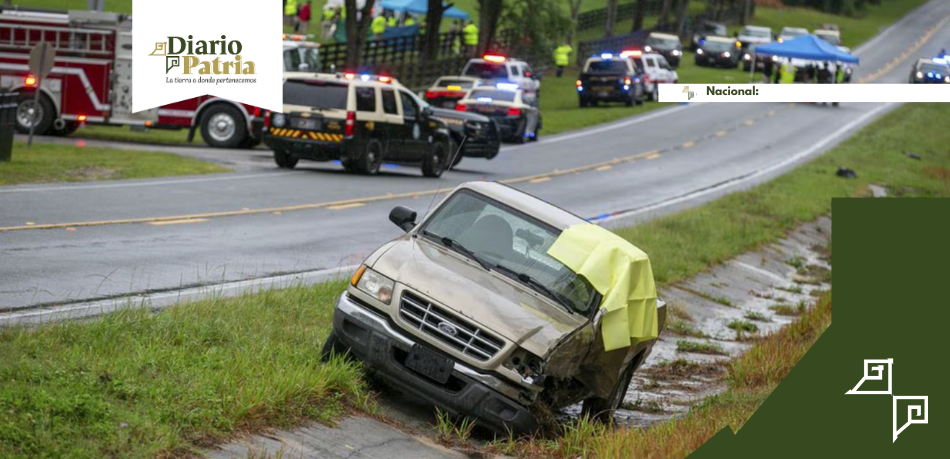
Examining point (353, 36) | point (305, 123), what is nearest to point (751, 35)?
point (353, 36)

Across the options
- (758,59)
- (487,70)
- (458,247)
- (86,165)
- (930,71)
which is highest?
(930,71)

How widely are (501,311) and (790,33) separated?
23803 mm

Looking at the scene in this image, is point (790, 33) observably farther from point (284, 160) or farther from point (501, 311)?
point (501, 311)

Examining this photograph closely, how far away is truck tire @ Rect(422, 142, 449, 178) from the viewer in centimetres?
2924

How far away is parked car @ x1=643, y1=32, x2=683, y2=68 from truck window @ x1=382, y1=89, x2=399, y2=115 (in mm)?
34777

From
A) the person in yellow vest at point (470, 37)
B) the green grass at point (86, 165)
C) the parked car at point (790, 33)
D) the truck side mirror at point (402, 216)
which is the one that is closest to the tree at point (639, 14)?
the person in yellow vest at point (470, 37)

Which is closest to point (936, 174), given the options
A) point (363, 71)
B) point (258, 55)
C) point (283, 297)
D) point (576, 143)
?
point (576, 143)

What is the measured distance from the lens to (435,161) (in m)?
29.5

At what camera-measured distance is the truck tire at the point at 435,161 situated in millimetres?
29239

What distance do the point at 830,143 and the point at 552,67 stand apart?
2122 cm

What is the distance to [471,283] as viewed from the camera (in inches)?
372

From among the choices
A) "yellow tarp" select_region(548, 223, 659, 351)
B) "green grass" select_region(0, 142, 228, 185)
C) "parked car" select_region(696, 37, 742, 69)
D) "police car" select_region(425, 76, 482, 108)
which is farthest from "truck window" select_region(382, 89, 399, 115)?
"parked car" select_region(696, 37, 742, 69)

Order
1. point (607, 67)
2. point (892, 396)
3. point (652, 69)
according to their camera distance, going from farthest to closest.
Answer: point (652, 69)
point (607, 67)
point (892, 396)

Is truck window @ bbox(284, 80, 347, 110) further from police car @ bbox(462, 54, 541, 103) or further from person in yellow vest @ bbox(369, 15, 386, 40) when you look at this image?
person in yellow vest @ bbox(369, 15, 386, 40)
